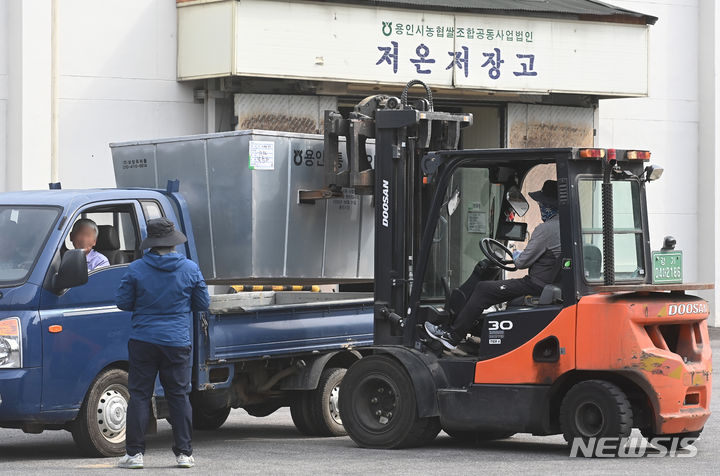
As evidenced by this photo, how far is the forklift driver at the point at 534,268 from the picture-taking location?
1074 cm

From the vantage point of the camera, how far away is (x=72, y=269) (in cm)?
1015

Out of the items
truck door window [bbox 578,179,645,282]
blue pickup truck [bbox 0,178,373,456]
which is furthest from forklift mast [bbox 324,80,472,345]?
truck door window [bbox 578,179,645,282]

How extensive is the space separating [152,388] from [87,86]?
10.5m

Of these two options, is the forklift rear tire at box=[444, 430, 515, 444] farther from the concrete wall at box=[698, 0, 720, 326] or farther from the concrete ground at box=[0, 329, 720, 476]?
the concrete wall at box=[698, 0, 720, 326]

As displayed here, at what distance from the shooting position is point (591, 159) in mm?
10672

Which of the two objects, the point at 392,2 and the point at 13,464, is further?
the point at 392,2

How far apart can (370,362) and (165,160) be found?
8.44 feet

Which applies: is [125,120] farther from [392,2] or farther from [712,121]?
[712,121]

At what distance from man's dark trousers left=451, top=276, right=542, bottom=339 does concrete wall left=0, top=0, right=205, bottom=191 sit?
9.81 m

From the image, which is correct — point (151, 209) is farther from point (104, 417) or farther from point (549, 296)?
point (549, 296)

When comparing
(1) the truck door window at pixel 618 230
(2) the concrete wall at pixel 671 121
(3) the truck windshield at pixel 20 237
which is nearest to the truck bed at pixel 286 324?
(3) the truck windshield at pixel 20 237

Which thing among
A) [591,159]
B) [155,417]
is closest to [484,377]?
[591,159]

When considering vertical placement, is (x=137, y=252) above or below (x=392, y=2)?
below

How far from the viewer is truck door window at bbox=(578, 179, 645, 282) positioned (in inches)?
417
